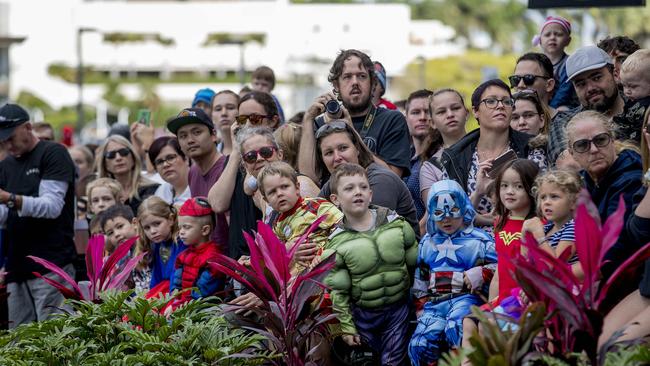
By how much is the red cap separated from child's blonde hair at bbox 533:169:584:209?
3.39 metres

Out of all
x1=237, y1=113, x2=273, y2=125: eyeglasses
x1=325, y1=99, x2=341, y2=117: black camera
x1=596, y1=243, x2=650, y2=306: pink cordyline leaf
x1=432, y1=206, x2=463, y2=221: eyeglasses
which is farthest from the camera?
x1=237, y1=113, x2=273, y2=125: eyeglasses

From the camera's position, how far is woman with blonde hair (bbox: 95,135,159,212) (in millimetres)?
12094

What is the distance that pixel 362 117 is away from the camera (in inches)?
378

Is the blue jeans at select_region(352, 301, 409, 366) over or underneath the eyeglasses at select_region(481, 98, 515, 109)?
underneath

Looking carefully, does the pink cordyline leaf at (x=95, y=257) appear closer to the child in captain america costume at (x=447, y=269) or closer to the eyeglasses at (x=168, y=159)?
the child in captain america costume at (x=447, y=269)

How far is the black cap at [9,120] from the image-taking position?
11.3 metres

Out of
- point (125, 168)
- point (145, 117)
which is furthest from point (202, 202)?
point (145, 117)

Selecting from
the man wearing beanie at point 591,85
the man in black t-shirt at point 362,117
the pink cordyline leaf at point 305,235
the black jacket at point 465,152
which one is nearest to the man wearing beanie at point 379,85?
the man in black t-shirt at point 362,117

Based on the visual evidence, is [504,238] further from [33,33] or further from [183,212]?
[33,33]

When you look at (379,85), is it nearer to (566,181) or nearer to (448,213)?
(448,213)

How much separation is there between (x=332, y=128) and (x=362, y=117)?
3.19ft

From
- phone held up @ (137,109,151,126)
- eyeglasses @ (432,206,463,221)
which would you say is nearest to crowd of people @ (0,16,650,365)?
eyeglasses @ (432,206,463,221)

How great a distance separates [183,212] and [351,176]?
2.20 m

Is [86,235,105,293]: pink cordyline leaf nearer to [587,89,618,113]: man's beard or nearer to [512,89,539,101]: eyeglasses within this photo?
[512,89,539,101]: eyeglasses
